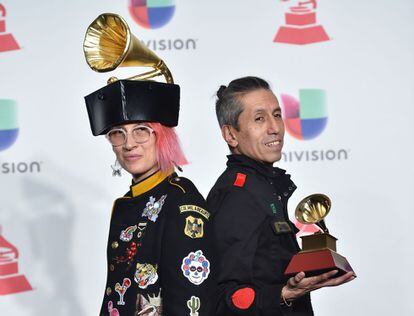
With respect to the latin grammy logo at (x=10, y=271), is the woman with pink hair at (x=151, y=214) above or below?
above

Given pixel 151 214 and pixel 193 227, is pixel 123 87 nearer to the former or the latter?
pixel 151 214

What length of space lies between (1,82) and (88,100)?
1532 mm

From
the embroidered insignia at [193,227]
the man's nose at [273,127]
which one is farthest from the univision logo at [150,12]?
the embroidered insignia at [193,227]

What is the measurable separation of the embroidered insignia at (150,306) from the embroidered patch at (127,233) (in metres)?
0.20

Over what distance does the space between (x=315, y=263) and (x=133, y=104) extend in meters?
0.70

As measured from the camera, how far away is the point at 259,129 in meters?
3.03

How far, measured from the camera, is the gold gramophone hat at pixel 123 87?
278cm

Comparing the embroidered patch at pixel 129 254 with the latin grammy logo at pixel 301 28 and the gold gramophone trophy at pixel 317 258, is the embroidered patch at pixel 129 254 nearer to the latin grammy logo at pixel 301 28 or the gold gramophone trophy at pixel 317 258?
the gold gramophone trophy at pixel 317 258

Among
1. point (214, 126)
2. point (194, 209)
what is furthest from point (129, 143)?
point (214, 126)

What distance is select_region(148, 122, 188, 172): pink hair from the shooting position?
2.78m

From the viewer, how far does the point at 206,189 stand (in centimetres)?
419

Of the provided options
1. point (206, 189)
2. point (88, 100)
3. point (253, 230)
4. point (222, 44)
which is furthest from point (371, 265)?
point (88, 100)

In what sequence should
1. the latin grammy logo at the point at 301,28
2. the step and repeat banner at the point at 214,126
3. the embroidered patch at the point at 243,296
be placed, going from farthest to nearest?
the latin grammy logo at the point at 301,28, the step and repeat banner at the point at 214,126, the embroidered patch at the point at 243,296

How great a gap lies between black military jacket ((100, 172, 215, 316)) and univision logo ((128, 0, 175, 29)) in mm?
1643
